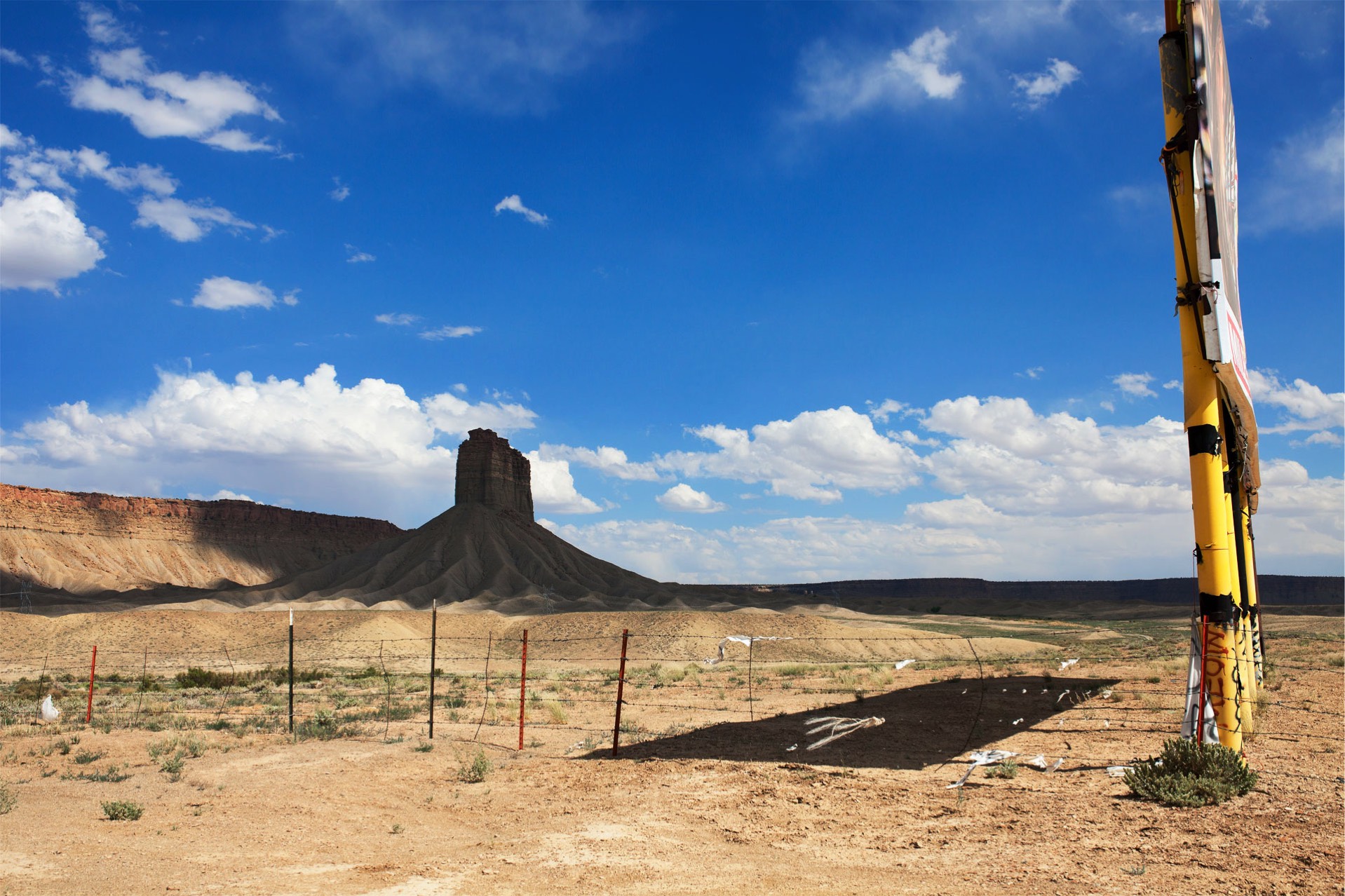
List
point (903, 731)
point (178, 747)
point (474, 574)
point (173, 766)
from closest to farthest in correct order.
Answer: point (173, 766), point (178, 747), point (903, 731), point (474, 574)

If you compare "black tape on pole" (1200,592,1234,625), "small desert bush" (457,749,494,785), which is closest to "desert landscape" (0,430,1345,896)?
"small desert bush" (457,749,494,785)

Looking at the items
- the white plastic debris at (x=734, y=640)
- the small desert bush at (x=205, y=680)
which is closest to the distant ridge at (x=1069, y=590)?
the white plastic debris at (x=734, y=640)

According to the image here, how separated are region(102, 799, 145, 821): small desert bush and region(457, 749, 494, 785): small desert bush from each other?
403 centimetres

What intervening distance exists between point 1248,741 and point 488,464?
104316 millimetres

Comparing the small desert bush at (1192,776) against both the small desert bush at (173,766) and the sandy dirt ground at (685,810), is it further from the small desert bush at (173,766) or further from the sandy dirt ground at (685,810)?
the small desert bush at (173,766)

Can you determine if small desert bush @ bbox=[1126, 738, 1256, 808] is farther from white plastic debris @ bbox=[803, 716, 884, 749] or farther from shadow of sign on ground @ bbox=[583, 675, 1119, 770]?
white plastic debris @ bbox=[803, 716, 884, 749]

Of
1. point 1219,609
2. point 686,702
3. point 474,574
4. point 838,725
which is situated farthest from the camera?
point 474,574

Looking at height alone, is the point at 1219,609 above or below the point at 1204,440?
below

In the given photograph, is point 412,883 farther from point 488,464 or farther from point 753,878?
point 488,464

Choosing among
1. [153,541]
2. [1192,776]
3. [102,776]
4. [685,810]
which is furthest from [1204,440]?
[153,541]

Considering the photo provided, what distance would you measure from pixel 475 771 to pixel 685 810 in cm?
383

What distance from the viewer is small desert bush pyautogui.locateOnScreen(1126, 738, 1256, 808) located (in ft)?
30.2

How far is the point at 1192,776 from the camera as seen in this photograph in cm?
949

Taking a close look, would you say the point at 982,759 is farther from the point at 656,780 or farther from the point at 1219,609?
the point at 656,780
